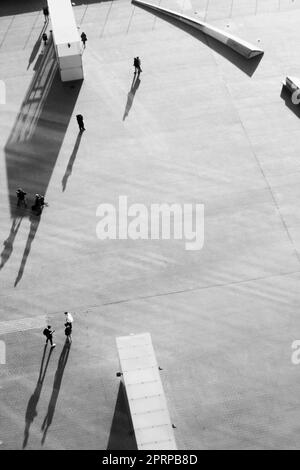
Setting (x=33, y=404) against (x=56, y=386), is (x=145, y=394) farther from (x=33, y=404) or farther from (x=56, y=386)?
(x=33, y=404)

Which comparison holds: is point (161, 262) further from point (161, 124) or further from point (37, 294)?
point (161, 124)

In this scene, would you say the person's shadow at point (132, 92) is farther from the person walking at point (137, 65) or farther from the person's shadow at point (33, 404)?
the person's shadow at point (33, 404)

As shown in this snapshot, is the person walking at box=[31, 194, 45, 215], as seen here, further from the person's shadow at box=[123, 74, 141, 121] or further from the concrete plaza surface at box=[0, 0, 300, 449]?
the person's shadow at box=[123, 74, 141, 121]

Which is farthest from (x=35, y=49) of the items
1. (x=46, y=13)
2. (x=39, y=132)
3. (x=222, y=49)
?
(x=222, y=49)

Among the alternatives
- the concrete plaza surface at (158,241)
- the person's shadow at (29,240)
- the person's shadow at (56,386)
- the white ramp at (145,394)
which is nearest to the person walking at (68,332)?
the person's shadow at (56,386)
